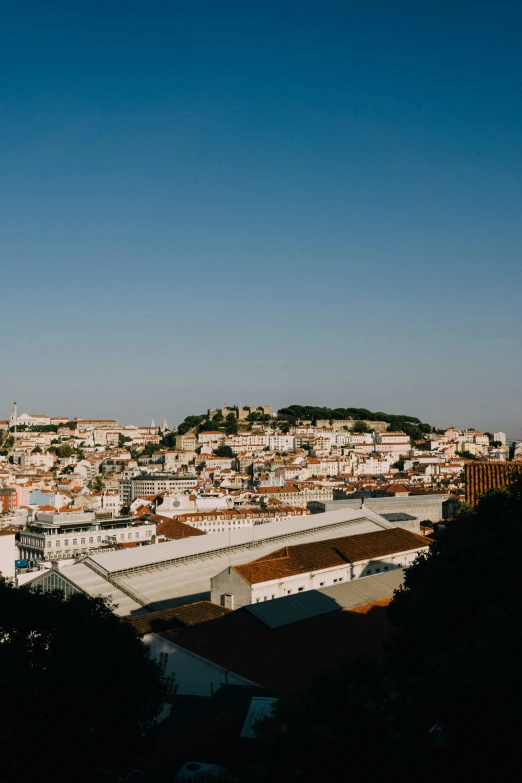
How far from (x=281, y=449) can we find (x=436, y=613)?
316 feet

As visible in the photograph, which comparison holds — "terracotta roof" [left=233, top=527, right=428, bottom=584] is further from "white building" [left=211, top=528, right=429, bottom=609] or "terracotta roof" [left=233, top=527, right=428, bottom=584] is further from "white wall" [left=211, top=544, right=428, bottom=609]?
"white wall" [left=211, top=544, right=428, bottom=609]

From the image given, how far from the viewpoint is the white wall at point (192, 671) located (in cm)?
1250

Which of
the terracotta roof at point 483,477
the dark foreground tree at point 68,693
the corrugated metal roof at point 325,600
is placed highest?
the terracotta roof at point 483,477

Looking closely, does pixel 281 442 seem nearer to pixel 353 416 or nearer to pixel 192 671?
pixel 353 416

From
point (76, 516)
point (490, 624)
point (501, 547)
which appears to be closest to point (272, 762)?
point (490, 624)

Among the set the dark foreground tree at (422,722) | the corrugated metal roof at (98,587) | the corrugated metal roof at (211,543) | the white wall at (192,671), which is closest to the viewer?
the dark foreground tree at (422,722)

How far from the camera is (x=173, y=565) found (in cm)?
2377

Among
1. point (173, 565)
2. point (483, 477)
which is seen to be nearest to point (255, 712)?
point (483, 477)

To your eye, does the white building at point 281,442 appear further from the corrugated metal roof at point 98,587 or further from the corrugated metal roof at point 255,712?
the corrugated metal roof at point 255,712

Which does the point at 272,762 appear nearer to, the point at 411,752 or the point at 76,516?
the point at 411,752

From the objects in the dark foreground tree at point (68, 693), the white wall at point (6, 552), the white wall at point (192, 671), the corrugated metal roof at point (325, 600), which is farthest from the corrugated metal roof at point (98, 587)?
the dark foreground tree at point (68, 693)

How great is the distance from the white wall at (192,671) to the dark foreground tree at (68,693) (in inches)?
150

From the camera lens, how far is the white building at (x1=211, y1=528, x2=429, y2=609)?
18.5 m

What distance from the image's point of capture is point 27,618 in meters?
8.24
